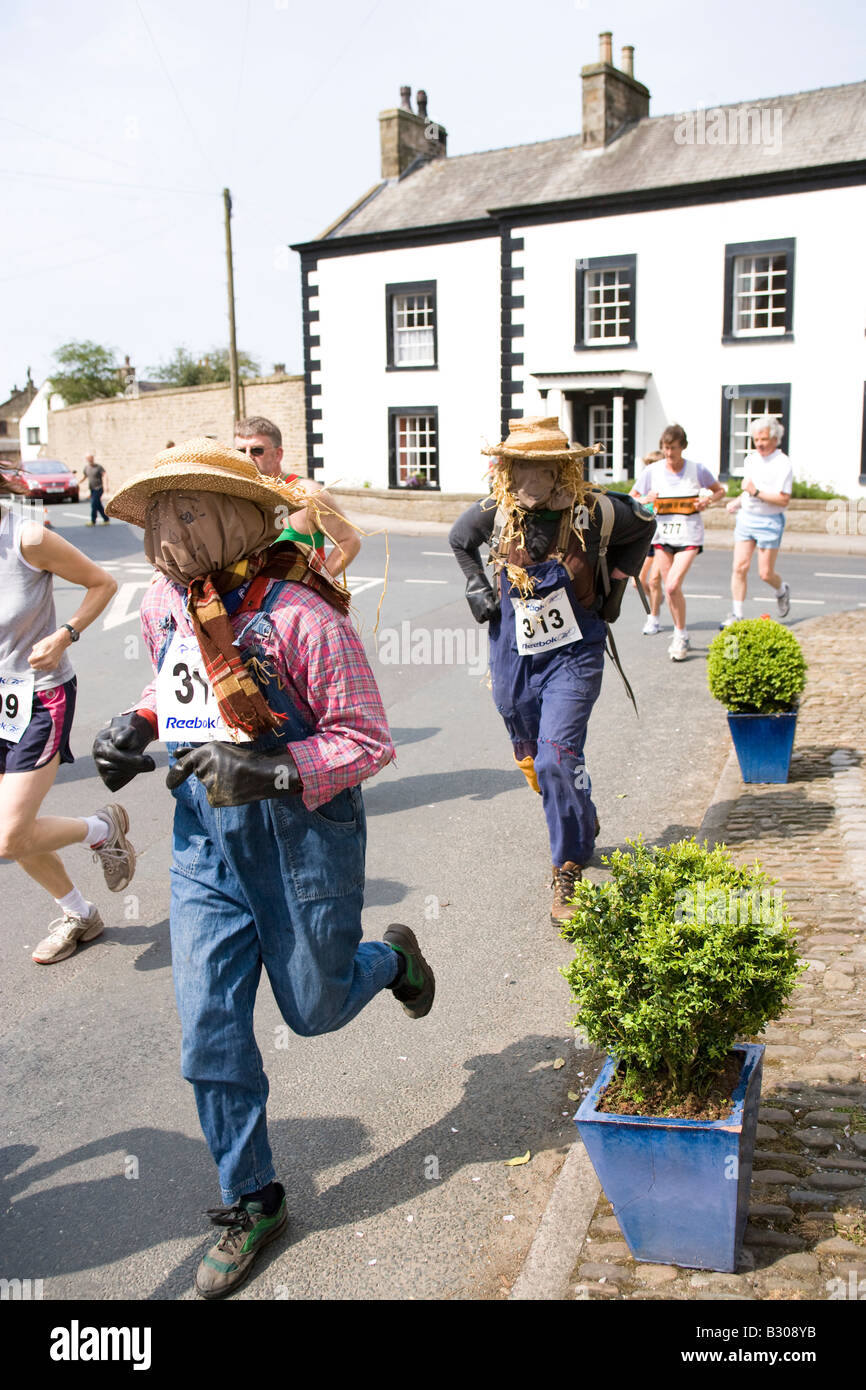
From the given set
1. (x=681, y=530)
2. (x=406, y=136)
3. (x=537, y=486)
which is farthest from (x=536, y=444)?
(x=406, y=136)

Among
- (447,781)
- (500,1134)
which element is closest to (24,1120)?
(500,1134)

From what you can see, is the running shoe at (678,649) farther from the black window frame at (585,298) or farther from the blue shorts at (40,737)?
the black window frame at (585,298)

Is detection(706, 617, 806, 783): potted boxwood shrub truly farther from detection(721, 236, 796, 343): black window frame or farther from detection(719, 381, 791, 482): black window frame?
detection(721, 236, 796, 343): black window frame

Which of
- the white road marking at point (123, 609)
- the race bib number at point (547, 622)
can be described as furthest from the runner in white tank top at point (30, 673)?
the white road marking at point (123, 609)

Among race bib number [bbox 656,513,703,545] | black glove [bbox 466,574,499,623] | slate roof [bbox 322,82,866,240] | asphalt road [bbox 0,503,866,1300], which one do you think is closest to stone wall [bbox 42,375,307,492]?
slate roof [bbox 322,82,866,240]

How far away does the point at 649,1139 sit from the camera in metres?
2.76

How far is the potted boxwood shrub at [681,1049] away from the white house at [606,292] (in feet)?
79.7

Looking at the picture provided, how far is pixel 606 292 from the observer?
28.1 m

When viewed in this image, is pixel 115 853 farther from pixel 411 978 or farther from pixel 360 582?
pixel 360 582

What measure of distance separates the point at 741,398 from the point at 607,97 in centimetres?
824

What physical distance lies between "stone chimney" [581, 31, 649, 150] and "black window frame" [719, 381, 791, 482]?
735 centimetres

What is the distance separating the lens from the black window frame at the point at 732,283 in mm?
25484

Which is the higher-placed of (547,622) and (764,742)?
(547,622)

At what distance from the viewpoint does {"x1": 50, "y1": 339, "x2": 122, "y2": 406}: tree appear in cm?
6462
